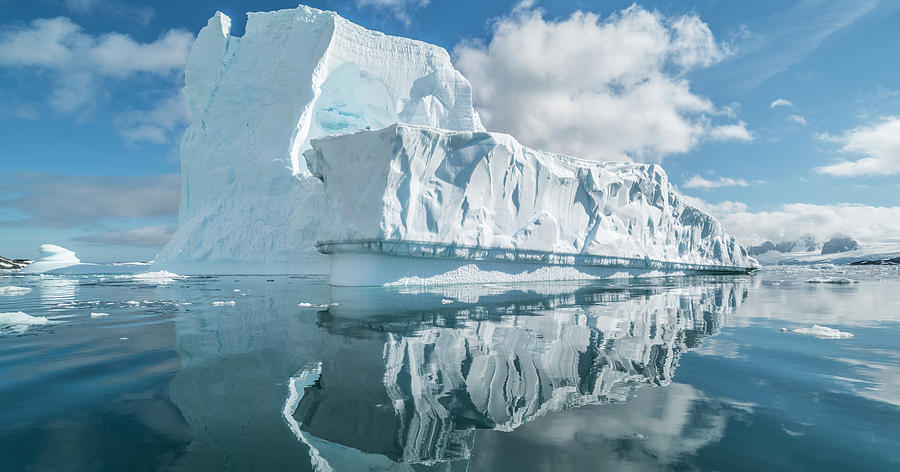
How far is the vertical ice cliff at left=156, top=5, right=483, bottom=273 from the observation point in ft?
72.4

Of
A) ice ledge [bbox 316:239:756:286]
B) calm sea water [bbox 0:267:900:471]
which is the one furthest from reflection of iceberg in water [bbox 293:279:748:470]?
ice ledge [bbox 316:239:756:286]

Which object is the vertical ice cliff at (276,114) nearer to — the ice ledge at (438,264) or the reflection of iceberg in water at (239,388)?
the ice ledge at (438,264)

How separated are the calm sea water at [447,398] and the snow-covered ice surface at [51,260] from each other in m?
27.3

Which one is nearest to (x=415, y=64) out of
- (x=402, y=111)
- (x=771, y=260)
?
(x=402, y=111)

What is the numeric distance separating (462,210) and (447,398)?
38.5 feet

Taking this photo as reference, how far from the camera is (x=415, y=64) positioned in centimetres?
2770

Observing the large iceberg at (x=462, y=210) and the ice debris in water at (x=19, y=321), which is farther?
the large iceberg at (x=462, y=210)

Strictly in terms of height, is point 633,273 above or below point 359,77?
below

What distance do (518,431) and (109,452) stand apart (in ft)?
6.30

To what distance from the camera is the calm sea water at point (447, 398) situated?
197 cm

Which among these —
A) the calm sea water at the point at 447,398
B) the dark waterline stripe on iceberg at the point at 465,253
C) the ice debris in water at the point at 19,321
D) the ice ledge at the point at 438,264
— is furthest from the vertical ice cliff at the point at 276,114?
the calm sea water at the point at 447,398

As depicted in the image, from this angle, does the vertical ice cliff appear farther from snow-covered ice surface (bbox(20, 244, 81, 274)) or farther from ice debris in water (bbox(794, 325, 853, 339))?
ice debris in water (bbox(794, 325, 853, 339))

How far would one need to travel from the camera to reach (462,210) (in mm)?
14328

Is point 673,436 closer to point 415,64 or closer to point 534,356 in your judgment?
point 534,356
